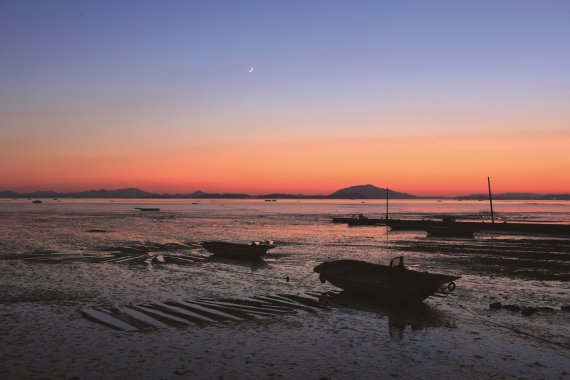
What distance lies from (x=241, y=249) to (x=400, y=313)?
1925 centimetres

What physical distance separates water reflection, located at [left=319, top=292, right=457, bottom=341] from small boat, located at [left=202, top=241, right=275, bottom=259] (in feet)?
45.3

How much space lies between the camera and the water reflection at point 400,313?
1600 centimetres

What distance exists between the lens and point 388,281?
19906 millimetres

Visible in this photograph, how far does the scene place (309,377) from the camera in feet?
36.9

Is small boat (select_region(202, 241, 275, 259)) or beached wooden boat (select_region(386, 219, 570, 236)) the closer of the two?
small boat (select_region(202, 241, 275, 259))

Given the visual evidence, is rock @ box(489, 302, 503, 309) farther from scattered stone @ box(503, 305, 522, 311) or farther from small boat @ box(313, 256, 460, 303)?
small boat @ box(313, 256, 460, 303)

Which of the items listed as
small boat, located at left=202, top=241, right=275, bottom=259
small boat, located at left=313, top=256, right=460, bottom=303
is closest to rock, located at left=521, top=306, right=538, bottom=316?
small boat, located at left=313, top=256, right=460, bottom=303

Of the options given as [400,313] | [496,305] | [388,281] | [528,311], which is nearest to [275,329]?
[400,313]

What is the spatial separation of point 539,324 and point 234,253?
2337 centimetres

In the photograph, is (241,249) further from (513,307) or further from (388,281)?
(513,307)

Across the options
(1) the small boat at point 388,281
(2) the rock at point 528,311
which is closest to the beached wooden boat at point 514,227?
(1) the small boat at point 388,281

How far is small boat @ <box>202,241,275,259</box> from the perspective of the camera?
34.6 metres

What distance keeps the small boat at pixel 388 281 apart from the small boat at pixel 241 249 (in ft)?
39.1

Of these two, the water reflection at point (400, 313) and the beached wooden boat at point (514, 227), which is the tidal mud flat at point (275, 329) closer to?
the water reflection at point (400, 313)
